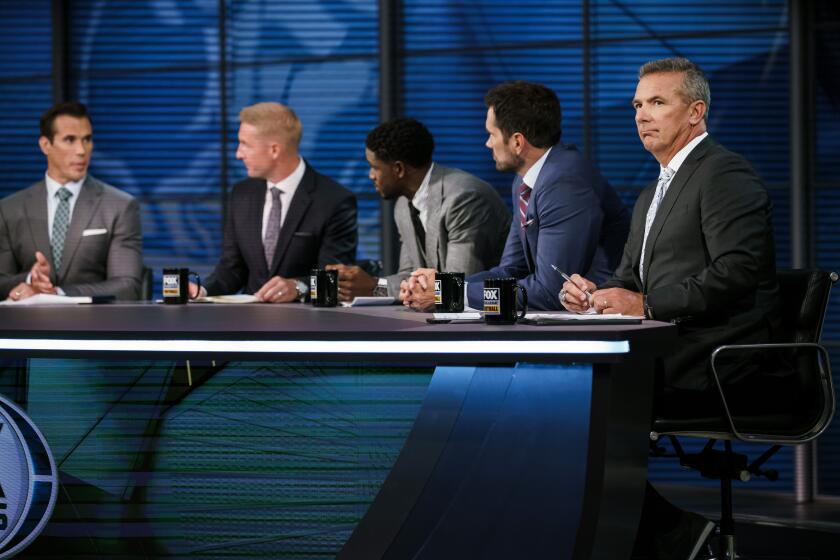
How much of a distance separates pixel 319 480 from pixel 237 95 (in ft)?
12.1

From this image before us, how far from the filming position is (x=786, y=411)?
9.66 ft

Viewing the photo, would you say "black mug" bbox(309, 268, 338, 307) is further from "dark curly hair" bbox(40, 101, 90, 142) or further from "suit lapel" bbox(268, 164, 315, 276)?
"dark curly hair" bbox(40, 101, 90, 142)

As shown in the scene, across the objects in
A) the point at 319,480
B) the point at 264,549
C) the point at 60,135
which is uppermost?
the point at 60,135

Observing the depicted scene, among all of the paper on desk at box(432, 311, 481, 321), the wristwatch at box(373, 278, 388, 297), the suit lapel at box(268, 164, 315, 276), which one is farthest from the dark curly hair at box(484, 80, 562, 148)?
the paper on desk at box(432, 311, 481, 321)

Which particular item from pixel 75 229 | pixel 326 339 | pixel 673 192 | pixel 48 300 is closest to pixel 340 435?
pixel 326 339

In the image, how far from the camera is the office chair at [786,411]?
2.88 m

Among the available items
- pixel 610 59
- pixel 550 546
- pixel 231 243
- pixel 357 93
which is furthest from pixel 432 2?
pixel 550 546

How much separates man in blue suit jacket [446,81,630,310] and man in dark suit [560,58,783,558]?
31 centimetres

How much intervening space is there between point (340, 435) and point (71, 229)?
2449mm

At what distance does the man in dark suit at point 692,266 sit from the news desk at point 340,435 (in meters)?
0.43

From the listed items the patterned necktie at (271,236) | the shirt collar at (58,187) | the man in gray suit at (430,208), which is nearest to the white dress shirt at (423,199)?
the man in gray suit at (430,208)

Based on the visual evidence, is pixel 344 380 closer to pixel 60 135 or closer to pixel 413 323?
pixel 413 323

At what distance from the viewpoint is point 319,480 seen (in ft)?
8.23

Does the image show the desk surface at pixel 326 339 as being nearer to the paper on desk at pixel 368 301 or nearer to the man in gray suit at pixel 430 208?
the paper on desk at pixel 368 301
